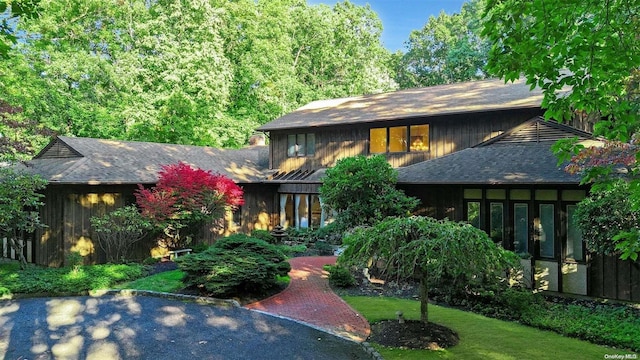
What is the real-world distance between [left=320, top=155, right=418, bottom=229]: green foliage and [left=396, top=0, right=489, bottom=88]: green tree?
2632cm

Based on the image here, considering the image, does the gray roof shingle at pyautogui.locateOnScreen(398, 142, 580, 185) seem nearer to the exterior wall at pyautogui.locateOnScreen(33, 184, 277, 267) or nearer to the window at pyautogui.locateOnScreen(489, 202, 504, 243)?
the window at pyautogui.locateOnScreen(489, 202, 504, 243)

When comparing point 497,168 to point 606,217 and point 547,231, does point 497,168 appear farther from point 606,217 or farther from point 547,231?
point 606,217

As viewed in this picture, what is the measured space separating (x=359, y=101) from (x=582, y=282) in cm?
1598

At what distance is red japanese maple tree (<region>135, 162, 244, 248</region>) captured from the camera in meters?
16.2

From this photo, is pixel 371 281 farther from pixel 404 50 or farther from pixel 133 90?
pixel 404 50

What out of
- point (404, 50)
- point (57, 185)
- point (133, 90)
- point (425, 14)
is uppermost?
point (425, 14)

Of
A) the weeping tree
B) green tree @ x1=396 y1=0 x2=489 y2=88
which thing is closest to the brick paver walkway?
the weeping tree

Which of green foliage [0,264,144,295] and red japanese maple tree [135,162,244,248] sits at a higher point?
red japanese maple tree [135,162,244,248]

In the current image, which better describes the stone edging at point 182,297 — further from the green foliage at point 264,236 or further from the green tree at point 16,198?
the green foliage at point 264,236

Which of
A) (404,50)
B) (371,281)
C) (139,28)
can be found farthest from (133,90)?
(404,50)

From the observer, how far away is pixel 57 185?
1579 centimetres

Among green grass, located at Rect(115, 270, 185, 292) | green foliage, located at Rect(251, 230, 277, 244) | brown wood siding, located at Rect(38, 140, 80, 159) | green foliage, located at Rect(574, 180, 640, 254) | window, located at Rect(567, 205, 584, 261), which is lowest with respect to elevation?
green grass, located at Rect(115, 270, 185, 292)

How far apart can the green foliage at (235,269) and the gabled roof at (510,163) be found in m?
6.06

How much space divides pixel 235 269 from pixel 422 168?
841 cm
